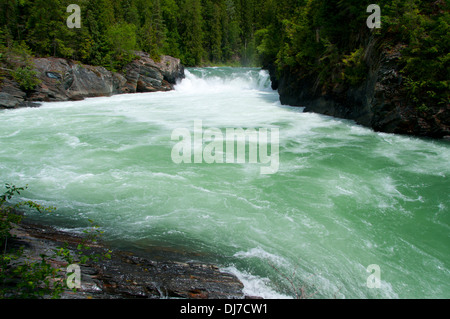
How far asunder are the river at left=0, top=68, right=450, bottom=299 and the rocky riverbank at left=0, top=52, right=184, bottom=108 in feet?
27.8

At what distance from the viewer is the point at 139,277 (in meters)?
3.84

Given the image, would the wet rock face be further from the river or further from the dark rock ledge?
the dark rock ledge

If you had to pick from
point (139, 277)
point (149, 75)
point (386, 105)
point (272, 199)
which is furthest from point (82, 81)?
point (139, 277)

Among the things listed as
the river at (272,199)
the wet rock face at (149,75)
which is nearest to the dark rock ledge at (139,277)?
the river at (272,199)

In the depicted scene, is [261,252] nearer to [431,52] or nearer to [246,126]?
[246,126]

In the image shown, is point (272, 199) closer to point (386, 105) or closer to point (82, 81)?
point (386, 105)

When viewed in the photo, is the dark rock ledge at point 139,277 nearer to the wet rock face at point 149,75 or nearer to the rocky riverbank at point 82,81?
the rocky riverbank at point 82,81

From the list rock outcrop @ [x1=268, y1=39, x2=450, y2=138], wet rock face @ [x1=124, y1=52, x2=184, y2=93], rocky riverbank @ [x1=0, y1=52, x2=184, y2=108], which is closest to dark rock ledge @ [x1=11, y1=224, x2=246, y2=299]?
rock outcrop @ [x1=268, y1=39, x2=450, y2=138]

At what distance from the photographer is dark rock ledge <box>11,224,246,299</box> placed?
3535 millimetres

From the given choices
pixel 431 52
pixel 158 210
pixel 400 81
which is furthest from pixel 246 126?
pixel 158 210

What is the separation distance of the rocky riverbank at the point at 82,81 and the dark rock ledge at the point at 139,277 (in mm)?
19747

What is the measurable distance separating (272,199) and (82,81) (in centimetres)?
2411

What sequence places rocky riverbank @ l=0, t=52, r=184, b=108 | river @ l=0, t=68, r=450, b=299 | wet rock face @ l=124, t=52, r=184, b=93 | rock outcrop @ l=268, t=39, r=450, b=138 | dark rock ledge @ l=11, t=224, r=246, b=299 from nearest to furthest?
dark rock ledge @ l=11, t=224, r=246, b=299 < river @ l=0, t=68, r=450, b=299 < rock outcrop @ l=268, t=39, r=450, b=138 < rocky riverbank @ l=0, t=52, r=184, b=108 < wet rock face @ l=124, t=52, r=184, b=93

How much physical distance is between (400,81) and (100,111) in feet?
58.0
